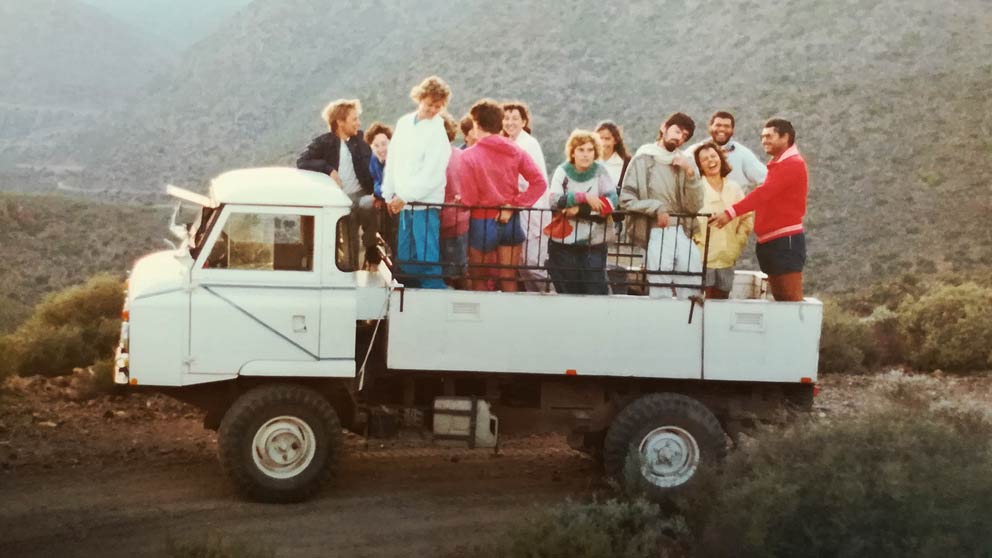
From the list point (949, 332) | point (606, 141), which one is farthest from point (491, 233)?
point (949, 332)

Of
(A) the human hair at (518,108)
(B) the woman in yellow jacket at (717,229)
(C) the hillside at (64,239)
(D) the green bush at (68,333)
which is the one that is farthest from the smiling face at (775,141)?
(C) the hillside at (64,239)

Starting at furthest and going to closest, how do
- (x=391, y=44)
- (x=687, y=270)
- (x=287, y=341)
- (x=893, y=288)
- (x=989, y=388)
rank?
(x=391, y=44) < (x=893, y=288) < (x=989, y=388) < (x=687, y=270) < (x=287, y=341)

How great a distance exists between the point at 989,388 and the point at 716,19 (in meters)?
35.5

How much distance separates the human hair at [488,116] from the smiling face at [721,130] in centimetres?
207

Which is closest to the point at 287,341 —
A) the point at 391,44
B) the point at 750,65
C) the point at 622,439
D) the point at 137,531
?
the point at 137,531

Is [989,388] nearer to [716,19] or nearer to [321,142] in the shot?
[321,142]

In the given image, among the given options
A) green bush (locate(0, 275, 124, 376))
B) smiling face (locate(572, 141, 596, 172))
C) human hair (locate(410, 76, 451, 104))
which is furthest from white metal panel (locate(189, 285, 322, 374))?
green bush (locate(0, 275, 124, 376))

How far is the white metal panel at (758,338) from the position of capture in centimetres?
847

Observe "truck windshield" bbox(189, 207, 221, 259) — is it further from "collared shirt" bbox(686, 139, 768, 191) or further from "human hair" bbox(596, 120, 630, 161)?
"collared shirt" bbox(686, 139, 768, 191)

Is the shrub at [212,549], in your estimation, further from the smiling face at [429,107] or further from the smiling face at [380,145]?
the smiling face at [380,145]

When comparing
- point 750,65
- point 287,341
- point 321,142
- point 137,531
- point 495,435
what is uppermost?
point 750,65

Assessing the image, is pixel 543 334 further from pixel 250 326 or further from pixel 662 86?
pixel 662 86

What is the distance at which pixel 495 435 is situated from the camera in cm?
858

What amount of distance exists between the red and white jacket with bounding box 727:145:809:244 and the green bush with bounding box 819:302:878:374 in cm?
702
